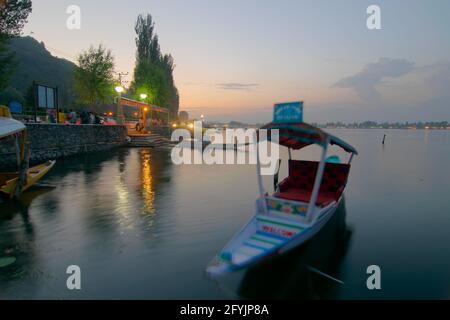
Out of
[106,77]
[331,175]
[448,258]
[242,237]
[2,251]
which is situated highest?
[106,77]

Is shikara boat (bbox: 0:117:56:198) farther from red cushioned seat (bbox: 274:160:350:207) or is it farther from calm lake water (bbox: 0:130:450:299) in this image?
red cushioned seat (bbox: 274:160:350:207)

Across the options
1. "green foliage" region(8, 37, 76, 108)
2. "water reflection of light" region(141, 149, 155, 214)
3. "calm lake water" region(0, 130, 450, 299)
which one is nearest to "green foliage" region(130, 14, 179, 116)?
"water reflection of light" region(141, 149, 155, 214)

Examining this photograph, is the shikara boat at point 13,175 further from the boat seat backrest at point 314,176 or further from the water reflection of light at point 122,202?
the boat seat backrest at point 314,176

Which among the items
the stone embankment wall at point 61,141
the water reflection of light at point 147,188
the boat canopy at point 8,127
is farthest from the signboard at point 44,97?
the boat canopy at point 8,127

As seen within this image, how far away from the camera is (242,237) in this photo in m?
6.17

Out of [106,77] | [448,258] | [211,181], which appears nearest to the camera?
[448,258]

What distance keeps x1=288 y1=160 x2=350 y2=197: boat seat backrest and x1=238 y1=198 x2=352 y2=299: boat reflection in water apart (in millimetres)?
2078

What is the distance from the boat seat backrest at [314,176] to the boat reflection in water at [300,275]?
2.08 meters

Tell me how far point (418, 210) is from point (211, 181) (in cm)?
1148

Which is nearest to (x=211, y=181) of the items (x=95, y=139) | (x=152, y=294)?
(x=152, y=294)

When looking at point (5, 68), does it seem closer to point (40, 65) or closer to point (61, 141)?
point (61, 141)

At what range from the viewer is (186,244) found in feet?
26.4
